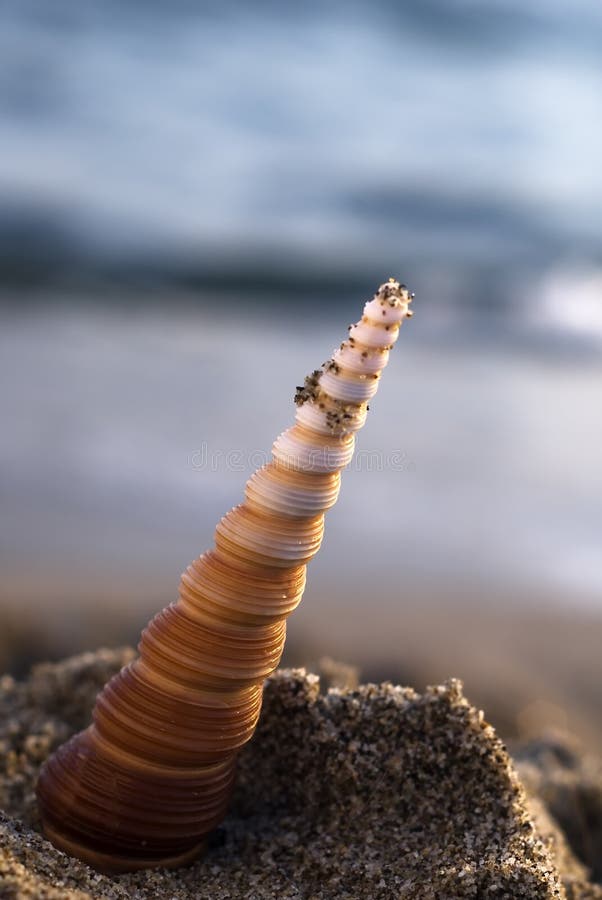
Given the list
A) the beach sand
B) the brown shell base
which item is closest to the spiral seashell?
the brown shell base

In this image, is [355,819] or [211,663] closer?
[211,663]

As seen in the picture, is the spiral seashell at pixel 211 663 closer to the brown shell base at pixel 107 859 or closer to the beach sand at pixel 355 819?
the brown shell base at pixel 107 859

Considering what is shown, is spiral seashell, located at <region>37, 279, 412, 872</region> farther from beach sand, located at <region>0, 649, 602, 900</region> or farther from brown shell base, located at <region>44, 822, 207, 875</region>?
beach sand, located at <region>0, 649, 602, 900</region>

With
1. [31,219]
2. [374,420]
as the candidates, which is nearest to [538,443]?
[374,420]

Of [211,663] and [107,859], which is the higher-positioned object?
[211,663]

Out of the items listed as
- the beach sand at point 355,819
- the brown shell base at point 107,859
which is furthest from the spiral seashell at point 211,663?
the beach sand at point 355,819

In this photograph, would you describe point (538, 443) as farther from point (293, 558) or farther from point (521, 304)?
point (293, 558)
